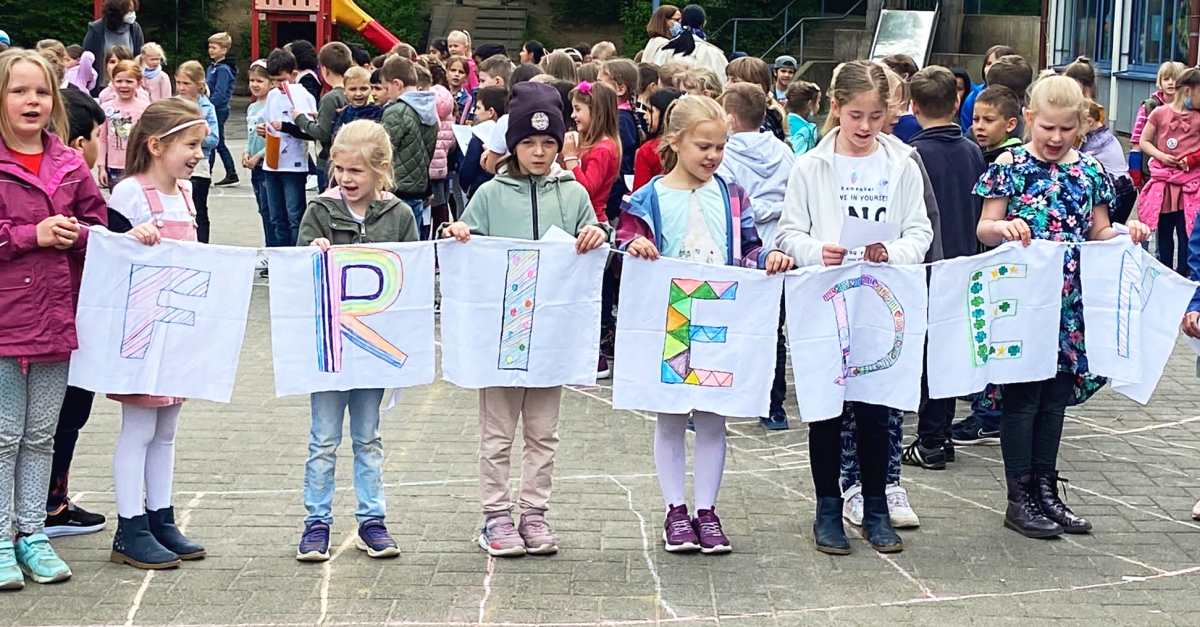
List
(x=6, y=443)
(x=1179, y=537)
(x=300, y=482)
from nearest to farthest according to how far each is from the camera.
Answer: (x=6, y=443) → (x=1179, y=537) → (x=300, y=482)

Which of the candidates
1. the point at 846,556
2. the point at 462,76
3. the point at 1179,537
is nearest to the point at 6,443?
the point at 846,556

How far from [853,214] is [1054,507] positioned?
59.9 inches

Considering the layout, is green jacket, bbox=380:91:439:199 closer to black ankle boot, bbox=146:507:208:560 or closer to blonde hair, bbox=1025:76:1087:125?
black ankle boot, bbox=146:507:208:560

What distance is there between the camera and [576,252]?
231 inches

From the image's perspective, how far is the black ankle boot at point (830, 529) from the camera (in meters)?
6.00

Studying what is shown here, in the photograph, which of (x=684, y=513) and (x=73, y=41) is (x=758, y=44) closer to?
(x=73, y=41)

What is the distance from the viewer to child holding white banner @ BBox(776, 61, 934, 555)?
6.02 meters

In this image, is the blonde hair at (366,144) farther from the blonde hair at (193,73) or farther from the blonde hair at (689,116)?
the blonde hair at (193,73)

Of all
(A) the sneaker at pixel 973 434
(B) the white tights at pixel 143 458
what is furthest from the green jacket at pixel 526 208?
(A) the sneaker at pixel 973 434

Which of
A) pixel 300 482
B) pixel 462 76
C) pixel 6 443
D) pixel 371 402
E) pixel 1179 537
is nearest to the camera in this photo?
pixel 6 443

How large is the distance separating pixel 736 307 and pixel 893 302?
0.63 metres

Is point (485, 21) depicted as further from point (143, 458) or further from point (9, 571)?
point (9, 571)

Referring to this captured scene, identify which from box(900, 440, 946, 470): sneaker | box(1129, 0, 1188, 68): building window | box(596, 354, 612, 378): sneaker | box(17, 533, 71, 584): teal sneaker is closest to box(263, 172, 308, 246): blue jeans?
box(596, 354, 612, 378): sneaker

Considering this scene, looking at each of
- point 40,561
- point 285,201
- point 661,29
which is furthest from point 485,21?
point 40,561
